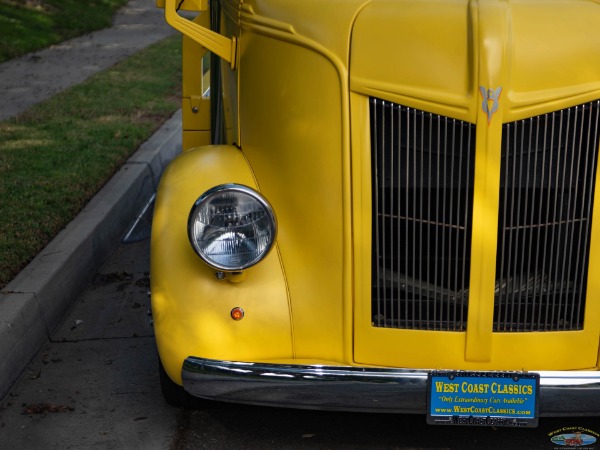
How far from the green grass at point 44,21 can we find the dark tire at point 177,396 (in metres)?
A: 9.35

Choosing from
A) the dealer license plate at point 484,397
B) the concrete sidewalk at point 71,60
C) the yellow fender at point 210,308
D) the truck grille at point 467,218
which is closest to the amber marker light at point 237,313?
the yellow fender at point 210,308

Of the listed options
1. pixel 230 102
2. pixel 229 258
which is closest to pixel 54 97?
pixel 230 102

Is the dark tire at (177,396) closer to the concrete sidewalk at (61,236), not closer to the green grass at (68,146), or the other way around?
the concrete sidewalk at (61,236)

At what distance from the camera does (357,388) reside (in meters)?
3.38

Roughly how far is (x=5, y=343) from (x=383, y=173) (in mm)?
1854

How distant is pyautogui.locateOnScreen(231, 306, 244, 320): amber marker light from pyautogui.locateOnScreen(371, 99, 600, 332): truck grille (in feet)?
1.54

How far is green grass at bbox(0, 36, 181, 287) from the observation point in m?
→ 5.85

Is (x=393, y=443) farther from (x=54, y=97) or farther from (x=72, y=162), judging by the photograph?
(x=54, y=97)

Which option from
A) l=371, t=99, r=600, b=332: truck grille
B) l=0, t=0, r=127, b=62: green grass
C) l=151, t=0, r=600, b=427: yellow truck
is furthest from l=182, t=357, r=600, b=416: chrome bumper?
l=0, t=0, r=127, b=62: green grass

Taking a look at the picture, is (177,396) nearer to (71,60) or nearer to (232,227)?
(232,227)

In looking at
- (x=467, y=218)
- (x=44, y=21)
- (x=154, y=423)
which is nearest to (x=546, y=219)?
(x=467, y=218)

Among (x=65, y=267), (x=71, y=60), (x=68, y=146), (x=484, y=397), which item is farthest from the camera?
(x=71, y=60)

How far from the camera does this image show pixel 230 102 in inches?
177

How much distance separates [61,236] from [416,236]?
2788mm
